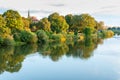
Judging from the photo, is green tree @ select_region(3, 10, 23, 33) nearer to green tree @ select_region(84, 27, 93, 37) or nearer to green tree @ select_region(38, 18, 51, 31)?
green tree @ select_region(38, 18, 51, 31)

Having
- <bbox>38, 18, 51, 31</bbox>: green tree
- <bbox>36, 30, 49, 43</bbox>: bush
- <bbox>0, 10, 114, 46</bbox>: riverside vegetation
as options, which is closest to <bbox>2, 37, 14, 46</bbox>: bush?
<bbox>0, 10, 114, 46</bbox>: riverside vegetation

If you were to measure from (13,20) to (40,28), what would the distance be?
420 inches

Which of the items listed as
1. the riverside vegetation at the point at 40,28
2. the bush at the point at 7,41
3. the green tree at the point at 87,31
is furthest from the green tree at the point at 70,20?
the bush at the point at 7,41

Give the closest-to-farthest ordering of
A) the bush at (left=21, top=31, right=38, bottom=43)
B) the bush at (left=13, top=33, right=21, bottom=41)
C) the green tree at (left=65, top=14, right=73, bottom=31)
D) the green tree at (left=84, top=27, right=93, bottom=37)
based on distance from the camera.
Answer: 1. the bush at (left=13, top=33, right=21, bottom=41)
2. the bush at (left=21, top=31, right=38, bottom=43)
3. the green tree at (left=84, top=27, right=93, bottom=37)
4. the green tree at (left=65, top=14, right=73, bottom=31)

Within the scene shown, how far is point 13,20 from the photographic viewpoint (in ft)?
137

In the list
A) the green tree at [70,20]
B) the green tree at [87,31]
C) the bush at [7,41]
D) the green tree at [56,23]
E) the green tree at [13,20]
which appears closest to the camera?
the bush at [7,41]

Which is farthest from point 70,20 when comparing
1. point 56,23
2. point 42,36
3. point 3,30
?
point 3,30

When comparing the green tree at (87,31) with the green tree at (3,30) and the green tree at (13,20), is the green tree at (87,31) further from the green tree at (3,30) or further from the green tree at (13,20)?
the green tree at (3,30)

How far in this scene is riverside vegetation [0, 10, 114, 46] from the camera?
39013mm

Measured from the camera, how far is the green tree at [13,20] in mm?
41562

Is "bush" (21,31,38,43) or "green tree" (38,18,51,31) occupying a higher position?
"green tree" (38,18,51,31)

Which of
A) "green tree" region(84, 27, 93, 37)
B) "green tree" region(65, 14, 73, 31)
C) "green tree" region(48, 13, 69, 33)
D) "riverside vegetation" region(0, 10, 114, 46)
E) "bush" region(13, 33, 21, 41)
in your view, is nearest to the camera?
"riverside vegetation" region(0, 10, 114, 46)

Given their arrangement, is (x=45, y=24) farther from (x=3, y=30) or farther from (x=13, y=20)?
(x=3, y=30)

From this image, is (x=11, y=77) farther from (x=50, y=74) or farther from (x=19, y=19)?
(x=19, y=19)
